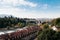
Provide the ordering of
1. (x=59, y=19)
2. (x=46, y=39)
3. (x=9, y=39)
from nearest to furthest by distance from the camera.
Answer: (x=46, y=39) < (x=9, y=39) < (x=59, y=19)

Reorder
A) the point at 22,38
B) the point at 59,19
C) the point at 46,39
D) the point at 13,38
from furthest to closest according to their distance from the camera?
the point at 59,19, the point at 22,38, the point at 13,38, the point at 46,39

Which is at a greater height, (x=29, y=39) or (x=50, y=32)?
(x=50, y=32)

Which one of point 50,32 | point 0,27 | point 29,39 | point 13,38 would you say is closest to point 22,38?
point 29,39

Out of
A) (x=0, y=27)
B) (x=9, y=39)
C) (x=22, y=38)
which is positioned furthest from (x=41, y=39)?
(x=0, y=27)

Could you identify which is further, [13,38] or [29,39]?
[29,39]

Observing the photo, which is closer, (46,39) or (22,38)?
(46,39)

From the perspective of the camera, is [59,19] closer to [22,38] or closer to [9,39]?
[22,38]

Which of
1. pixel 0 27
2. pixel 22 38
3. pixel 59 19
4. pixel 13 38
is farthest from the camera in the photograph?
pixel 0 27

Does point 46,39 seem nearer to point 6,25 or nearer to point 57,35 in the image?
point 57,35

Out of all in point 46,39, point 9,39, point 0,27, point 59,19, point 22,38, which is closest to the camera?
point 46,39
